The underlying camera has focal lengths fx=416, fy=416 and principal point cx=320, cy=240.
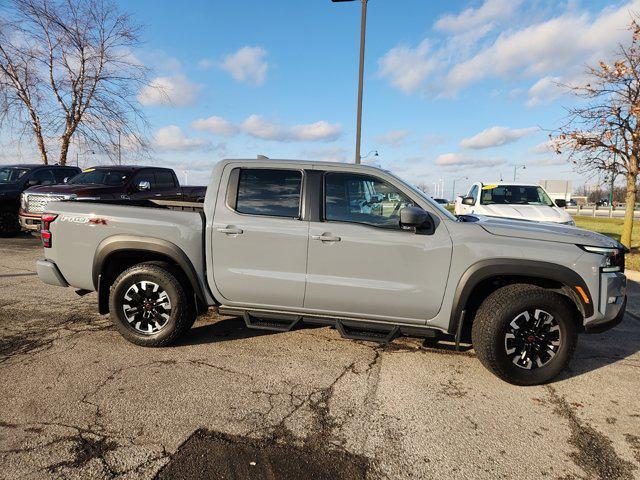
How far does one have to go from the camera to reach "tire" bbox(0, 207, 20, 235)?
450 inches

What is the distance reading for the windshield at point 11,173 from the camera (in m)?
11.9

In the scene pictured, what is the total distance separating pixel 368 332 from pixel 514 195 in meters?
8.03

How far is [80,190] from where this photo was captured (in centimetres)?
953

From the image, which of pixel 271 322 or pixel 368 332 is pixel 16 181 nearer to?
pixel 271 322

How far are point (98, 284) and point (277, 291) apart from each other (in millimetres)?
1847

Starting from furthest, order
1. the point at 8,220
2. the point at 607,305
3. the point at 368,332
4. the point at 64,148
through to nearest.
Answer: the point at 64,148
the point at 8,220
the point at 368,332
the point at 607,305

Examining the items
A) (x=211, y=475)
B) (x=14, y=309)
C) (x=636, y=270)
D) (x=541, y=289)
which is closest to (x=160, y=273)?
(x=211, y=475)

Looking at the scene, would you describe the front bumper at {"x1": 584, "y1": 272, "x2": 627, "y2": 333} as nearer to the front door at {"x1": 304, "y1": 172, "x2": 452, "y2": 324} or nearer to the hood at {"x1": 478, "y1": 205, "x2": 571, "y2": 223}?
the front door at {"x1": 304, "y1": 172, "x2": 452, "y2": 324}

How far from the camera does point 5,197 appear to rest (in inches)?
440

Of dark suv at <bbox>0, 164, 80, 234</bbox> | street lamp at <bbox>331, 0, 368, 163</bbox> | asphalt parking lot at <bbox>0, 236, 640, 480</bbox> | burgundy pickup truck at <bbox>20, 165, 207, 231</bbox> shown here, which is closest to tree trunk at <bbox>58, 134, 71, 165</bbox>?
dark suv at <bbox>0, 164, 80, 234</bbox>

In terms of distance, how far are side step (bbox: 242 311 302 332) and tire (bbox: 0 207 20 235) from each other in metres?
10.9

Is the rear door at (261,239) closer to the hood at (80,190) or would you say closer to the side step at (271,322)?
the side step at (271,322)

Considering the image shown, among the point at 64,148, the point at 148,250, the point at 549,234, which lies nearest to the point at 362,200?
the point at 549,234

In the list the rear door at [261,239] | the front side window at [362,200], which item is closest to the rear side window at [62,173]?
the rear door at [261,239]
